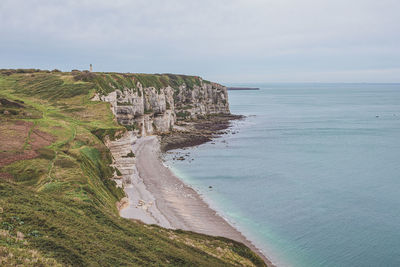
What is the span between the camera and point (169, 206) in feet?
146

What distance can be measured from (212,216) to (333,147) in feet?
197

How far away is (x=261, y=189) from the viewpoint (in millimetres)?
54281

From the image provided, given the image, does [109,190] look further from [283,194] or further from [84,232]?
[283,194]

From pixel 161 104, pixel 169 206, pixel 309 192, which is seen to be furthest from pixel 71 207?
pixel 161 104

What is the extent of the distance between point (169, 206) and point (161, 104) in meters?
68.1

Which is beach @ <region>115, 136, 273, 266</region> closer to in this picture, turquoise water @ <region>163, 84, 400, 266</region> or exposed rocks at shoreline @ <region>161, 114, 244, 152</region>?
turquoise water @ <region>163, 84, 400, 266</region>

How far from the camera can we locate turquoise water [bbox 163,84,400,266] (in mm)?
35156

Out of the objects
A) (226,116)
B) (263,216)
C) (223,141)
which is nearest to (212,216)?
(263,216)

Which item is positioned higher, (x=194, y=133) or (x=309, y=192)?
(x=194, y=133)

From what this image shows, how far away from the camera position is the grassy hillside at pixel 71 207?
15863 millimetres

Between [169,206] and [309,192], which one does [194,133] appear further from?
[169,206]

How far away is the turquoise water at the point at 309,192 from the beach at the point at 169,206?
2534 mm

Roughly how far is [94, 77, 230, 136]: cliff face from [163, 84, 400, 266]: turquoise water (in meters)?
21.9

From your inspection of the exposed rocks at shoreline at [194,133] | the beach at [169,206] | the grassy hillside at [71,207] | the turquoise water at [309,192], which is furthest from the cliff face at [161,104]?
the grassy hillside at [71,207]
